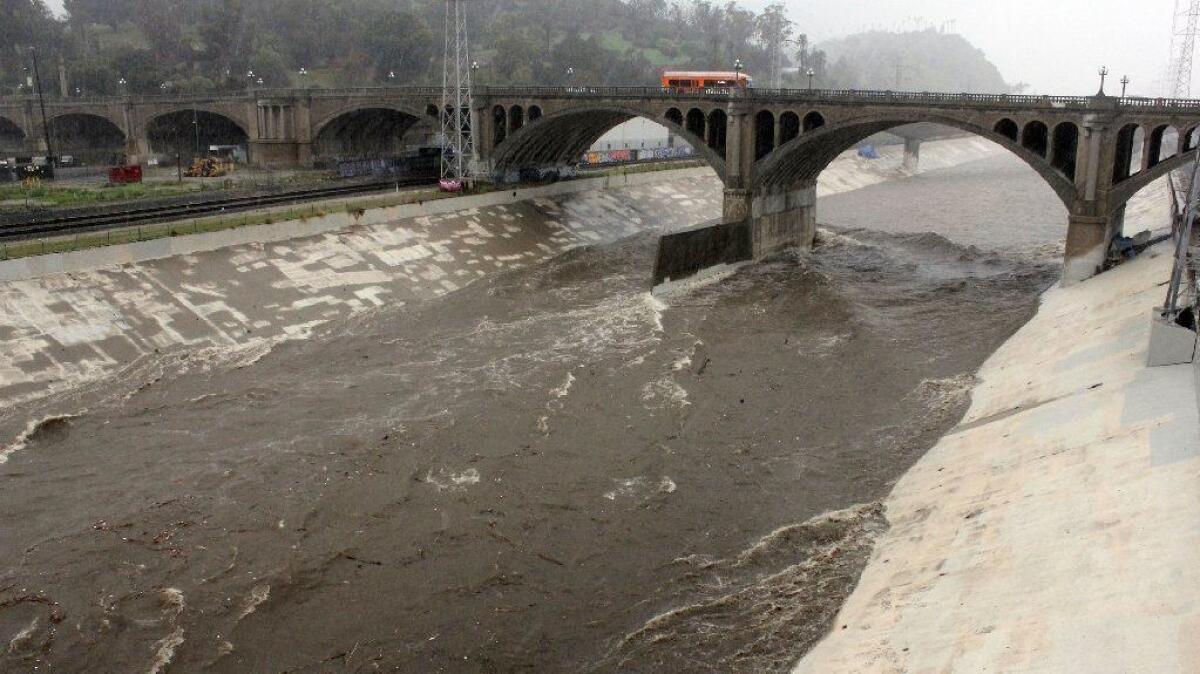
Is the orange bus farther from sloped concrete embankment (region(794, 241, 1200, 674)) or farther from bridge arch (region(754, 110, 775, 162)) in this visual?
sloped concrete embankment (region(794, 241, 1200, 674))

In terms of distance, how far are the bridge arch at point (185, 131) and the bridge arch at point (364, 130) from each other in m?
17.5

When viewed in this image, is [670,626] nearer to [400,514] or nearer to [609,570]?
[609,570]

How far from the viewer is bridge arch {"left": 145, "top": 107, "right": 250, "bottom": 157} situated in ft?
402

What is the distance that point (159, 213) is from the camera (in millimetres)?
65250

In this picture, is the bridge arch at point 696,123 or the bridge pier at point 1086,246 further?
the bridge arch at point 696,123

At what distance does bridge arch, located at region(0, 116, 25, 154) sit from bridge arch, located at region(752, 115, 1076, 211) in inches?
4453

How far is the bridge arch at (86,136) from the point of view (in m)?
127

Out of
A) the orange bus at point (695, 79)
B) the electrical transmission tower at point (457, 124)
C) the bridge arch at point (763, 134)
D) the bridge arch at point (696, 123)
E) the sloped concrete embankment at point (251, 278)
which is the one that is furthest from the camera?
the orange bus at point (695, 79)

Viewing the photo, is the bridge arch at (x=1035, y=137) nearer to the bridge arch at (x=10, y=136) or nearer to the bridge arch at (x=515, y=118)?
the bridge arch at (x=515, y=118)

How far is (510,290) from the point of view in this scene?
63.8 m

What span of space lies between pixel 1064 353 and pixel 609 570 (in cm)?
2482

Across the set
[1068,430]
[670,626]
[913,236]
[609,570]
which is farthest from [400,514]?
[913,236]

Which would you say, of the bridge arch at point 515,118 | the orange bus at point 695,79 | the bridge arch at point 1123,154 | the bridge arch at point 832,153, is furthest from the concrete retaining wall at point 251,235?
the bridge arch at point 1123,154

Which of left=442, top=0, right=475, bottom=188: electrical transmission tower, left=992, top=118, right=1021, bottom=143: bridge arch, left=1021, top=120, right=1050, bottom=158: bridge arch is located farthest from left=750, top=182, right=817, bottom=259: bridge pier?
left=442, top=0, right=475, bottom=188: electrical transmission tower
